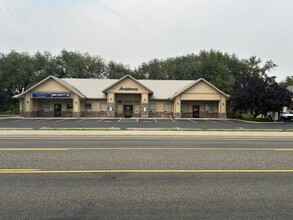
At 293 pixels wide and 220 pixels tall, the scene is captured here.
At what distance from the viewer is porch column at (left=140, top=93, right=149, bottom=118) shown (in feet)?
135

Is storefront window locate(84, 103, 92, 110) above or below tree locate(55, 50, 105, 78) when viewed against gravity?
below

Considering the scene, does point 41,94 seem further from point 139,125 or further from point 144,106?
point 139,125

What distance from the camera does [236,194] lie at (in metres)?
4.98

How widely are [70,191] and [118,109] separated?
3783 cm

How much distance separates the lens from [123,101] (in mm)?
43125

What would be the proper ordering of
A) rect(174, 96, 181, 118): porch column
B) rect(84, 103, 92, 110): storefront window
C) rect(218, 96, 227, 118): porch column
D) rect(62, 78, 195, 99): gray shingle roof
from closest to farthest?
rect(174, 96, 181, 118): porch column, rect(218, 96, 227, 118): porch column, rect(84, 103, 92, 110): storefront window, rect(62, 78, 195, 99): gray shingle roof

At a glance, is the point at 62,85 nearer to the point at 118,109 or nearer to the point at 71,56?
the point at 118,109

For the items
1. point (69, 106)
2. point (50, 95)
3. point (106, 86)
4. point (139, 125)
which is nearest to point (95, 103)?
point (69, 106)

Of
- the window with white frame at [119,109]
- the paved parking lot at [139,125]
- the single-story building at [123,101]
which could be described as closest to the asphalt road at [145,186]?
the paved parking lot at [139,125]

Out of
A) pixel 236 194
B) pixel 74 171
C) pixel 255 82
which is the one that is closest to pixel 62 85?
pixel 255 82

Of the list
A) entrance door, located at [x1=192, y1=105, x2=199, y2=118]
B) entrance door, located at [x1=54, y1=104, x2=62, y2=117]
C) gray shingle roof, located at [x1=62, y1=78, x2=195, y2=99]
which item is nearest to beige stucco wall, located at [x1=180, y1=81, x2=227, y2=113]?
entrance door, located at [x1=192, y1=105, x2=199, y2=118]

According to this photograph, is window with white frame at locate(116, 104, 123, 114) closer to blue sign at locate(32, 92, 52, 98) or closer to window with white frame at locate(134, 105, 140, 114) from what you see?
window with white frame at locate(134, 105, 140, 114)

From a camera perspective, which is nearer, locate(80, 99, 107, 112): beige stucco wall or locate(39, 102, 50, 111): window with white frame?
locate(39, 102, 50, 111): window with white frame

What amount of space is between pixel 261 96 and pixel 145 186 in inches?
1307
